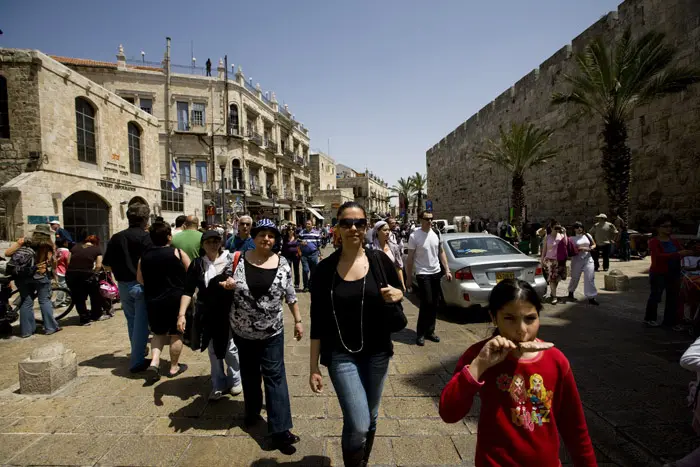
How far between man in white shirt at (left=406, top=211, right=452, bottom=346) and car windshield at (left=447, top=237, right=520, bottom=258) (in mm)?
1477

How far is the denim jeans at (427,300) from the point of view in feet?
16.8

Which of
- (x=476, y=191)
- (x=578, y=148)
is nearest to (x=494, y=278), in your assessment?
(x=578, y=148)

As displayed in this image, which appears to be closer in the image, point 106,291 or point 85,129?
point 106,291

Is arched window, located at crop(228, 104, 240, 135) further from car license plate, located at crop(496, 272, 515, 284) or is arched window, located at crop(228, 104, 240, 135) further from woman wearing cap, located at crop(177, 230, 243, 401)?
woman wearing cap, located at crop(177, 230, 243, 401)

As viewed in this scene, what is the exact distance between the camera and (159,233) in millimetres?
4098

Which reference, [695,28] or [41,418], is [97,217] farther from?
[695,28]

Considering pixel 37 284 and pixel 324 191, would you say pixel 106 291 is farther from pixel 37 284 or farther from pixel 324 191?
pixel 324 191

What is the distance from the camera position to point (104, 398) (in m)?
3.63

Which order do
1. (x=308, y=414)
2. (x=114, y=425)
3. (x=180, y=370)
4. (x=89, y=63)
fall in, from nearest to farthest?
(x=114, y=425)
(x=308, y=414)
(x=180, y=370)
(x=89, y=63)

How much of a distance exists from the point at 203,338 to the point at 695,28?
15239mm

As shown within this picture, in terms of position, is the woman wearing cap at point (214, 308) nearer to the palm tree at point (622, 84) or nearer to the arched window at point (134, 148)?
the palm tree at point (622, 84)

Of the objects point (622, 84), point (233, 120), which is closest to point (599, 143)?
point (622, 84)

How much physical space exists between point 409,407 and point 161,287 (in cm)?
292

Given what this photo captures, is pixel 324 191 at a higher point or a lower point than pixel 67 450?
higher
